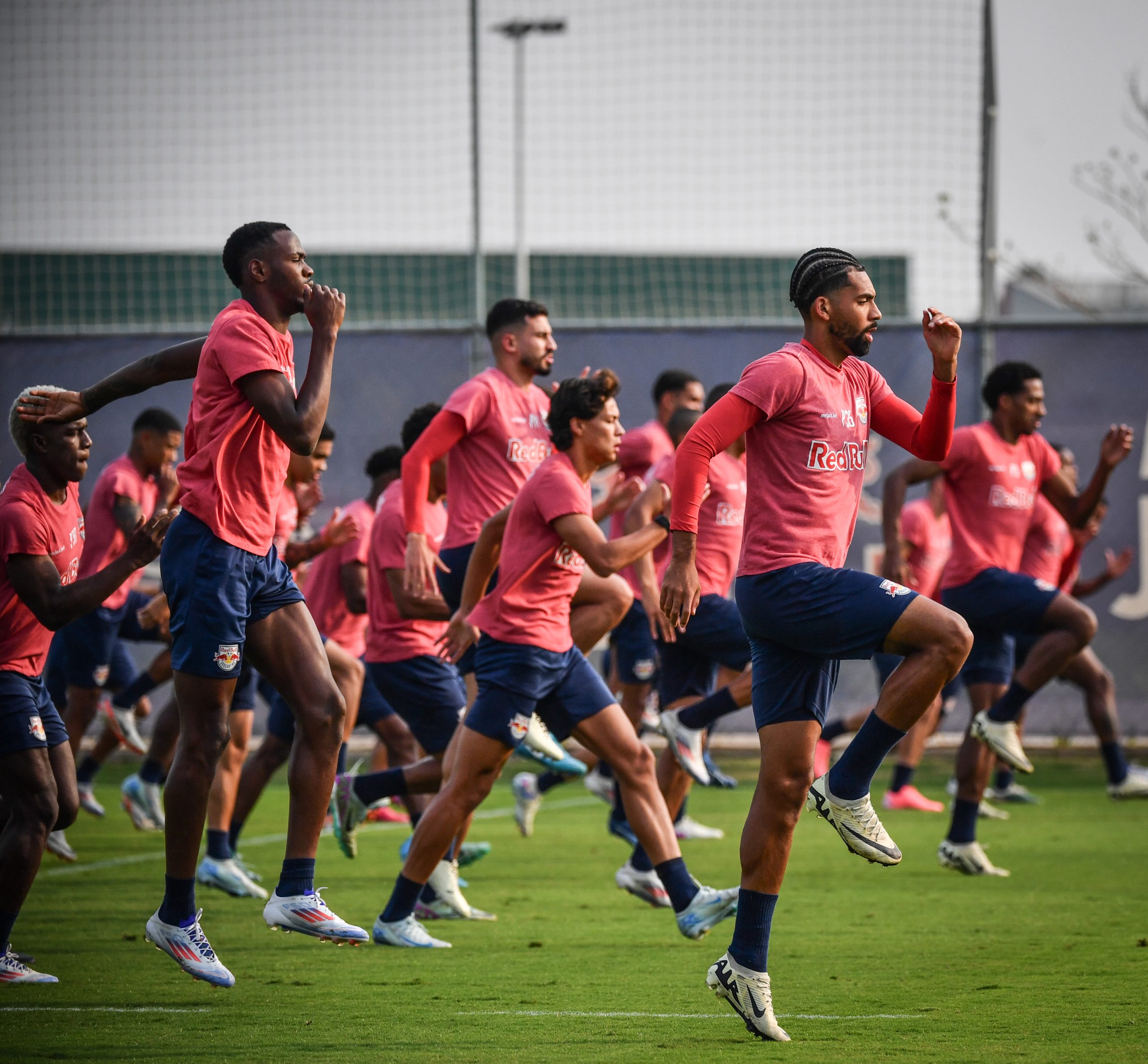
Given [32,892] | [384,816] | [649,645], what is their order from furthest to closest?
[384,816] < [649,645] < [32,892]

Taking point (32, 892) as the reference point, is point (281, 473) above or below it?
above

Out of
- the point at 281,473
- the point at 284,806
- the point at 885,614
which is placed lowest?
the point at 284,806

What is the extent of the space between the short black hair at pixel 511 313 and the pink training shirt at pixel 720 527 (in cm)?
149

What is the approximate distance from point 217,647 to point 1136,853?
244 inches

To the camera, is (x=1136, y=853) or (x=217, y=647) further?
(x=1136, y=853)

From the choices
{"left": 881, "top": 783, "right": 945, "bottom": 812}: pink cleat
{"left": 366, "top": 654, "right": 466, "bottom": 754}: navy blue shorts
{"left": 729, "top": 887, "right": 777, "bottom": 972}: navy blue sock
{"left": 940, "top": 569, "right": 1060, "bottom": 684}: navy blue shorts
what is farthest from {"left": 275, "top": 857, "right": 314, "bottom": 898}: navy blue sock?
{"left": 881, "top": 783, "right": 945, "bottom": 812}: pink cleat

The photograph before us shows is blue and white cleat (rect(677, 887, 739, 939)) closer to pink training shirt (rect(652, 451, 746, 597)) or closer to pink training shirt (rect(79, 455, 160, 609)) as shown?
pink training shirt (rect(652, 451, 746, 597))

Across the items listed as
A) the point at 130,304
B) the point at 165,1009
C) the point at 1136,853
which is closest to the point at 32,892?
the point at 165,1009

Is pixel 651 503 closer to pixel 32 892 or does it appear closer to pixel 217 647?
pixel 217 647

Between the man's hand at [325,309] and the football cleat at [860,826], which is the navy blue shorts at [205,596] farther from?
the football cleat at [860,826]

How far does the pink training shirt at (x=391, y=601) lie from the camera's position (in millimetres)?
7809

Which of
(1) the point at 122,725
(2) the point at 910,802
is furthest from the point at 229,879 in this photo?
(2) the point at 910,802

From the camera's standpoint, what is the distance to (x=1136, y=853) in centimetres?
905

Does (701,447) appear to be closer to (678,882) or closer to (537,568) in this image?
(537,568)
